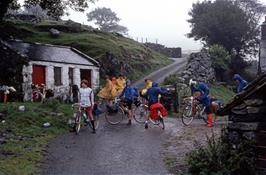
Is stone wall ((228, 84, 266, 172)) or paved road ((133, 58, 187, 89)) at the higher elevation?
paved road ((133, 58, 187, 89))

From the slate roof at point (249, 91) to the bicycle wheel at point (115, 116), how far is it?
944 cm

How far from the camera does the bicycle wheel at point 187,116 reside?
2000 cm

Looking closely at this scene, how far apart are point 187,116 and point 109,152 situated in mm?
6996

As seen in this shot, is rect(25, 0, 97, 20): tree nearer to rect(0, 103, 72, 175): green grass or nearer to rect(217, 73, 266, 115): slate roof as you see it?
rect(0, 103, 72, 175): green grass

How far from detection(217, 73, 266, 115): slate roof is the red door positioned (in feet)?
64.6

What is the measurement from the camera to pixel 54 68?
30.4 meters

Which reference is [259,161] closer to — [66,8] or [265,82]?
[265,82]

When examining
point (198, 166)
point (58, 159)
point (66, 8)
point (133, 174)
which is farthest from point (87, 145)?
point (66, 8)

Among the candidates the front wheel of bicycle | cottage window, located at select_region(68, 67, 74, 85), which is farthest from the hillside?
the front wheel of bicycle

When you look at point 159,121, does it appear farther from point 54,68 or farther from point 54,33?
point 54,33

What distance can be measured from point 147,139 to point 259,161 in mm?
6226

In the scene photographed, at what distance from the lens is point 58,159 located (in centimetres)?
1294

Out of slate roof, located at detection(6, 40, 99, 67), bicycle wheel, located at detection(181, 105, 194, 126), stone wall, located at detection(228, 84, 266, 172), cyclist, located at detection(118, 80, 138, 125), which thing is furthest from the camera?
slate roof, located at detection(6, 40, 99, 67)

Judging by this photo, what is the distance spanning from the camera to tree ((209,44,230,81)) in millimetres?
45562
